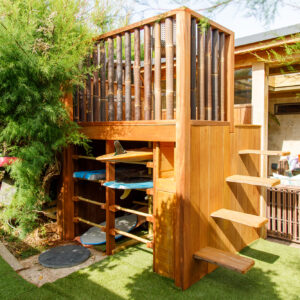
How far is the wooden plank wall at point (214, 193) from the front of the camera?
12.2ft

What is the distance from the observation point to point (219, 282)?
12.6 feet

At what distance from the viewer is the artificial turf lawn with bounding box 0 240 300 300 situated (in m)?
3.52

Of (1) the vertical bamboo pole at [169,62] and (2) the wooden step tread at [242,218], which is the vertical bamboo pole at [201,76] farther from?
(2) the wooden step tread at [242,218]

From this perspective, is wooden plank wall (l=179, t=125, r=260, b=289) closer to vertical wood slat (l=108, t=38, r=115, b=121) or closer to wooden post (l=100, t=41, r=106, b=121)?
vertical wood slat (l=108, t=38, r=115, b=121)

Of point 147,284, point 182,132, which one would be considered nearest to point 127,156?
point 182,132

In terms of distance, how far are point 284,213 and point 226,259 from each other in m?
2.14

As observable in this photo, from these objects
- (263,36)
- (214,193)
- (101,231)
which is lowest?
(101,231)

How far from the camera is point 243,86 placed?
222 inches

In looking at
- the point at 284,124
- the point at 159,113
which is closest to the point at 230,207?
the point at 159,113

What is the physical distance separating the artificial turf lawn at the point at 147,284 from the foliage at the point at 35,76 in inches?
59.4

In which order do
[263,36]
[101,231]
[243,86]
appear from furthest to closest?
[243,86] < [101,231] < [263,36]

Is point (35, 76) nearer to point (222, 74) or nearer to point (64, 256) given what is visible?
point (222, 74)

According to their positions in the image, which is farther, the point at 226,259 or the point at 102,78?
the point at 102,78

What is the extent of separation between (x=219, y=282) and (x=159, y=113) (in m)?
2.32
